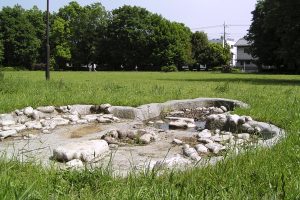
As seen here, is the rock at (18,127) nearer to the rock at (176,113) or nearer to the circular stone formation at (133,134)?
the circular stone formation at (133,134)

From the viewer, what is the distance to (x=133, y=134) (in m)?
8.05

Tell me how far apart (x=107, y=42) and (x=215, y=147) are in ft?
224

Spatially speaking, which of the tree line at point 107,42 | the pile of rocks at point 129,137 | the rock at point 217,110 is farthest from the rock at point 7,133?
the tree line at point 107,42

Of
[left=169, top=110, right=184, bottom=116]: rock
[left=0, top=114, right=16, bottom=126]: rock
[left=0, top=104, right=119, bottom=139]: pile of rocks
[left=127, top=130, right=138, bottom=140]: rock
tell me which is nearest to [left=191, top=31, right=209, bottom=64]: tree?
[left=169, top=110, right=184, bottom=116]: rock

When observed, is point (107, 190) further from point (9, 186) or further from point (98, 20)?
point (98, 20)

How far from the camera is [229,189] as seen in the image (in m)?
3.88

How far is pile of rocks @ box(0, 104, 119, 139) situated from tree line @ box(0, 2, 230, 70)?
60706mm

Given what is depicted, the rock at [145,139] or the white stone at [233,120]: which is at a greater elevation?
the white stone at [233,120]

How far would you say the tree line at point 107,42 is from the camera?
72.8m

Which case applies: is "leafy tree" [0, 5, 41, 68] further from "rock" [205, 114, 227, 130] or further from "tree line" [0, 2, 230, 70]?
"rock" [205, 114, 227, 130]

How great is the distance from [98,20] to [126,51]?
10129 mm

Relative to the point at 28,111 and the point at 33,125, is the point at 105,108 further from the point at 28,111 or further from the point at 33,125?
the point at 33,125

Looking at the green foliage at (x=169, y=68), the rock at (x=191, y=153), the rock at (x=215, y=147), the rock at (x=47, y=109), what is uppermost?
the green foliage at (x=169, y=68)

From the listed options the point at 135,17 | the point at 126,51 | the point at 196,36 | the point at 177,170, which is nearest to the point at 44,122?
the point at 177,170
